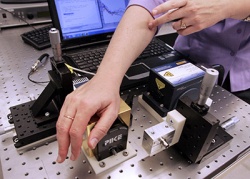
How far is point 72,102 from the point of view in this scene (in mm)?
435

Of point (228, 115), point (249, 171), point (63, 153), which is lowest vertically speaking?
point (249, 171)

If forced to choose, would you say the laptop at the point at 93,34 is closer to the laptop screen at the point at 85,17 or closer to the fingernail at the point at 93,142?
the laptop screen at the point at 85,17

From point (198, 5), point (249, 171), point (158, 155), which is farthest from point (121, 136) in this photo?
point (249, 171)

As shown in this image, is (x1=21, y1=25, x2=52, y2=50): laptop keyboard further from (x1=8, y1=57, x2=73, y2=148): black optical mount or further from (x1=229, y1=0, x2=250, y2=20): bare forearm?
(x1=229, y1=0, x2=250, y2=20): bare forearm

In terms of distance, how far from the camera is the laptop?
729 mm

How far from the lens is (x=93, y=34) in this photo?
82 centimetres

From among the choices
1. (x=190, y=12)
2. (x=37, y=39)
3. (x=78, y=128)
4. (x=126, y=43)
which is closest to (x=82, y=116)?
(x=78, y=128)

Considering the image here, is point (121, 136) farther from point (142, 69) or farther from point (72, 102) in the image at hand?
point (142, 69)

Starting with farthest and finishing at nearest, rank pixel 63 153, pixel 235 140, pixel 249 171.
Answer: pixel 249 171 → pixel 235 140 → pixel 63 153

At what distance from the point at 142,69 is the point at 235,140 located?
349mm

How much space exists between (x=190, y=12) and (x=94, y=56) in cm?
36

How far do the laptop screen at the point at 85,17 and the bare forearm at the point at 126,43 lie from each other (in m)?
0.18

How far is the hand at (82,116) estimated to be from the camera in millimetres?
404

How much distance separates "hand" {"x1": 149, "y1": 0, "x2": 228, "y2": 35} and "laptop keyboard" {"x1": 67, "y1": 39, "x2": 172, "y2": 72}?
0.80ft
